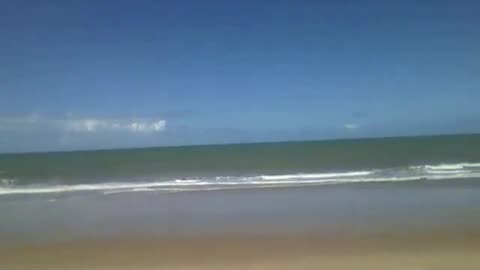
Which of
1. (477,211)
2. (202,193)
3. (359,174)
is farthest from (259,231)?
(359,174)

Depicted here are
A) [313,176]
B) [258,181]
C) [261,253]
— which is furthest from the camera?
[313,176]

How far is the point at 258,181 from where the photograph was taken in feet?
53.2

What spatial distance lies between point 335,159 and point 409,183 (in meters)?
10.7

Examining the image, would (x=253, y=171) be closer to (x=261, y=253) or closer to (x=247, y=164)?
(x=247, y=164)

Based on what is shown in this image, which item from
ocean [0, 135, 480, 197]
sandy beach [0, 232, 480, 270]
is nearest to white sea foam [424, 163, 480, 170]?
ocean [0, 135, 480, 197]

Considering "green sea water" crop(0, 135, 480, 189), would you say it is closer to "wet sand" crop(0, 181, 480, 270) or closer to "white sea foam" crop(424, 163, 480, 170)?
"white sea foam" crop(424, 163, 480, 170)

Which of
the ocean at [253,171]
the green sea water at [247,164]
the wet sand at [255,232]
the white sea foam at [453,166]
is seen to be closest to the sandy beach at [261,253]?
the wet sand at [255,232]

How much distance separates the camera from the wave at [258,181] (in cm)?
1474

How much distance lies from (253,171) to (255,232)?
1208 centimetres

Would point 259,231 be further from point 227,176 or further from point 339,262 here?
point 227,176

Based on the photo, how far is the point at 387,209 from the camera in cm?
943

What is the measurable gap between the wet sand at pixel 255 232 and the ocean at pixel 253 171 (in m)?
3.24

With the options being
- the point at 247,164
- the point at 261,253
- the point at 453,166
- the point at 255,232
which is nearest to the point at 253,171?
the point at 247,164

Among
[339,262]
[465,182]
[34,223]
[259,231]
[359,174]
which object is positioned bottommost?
[339,262]
